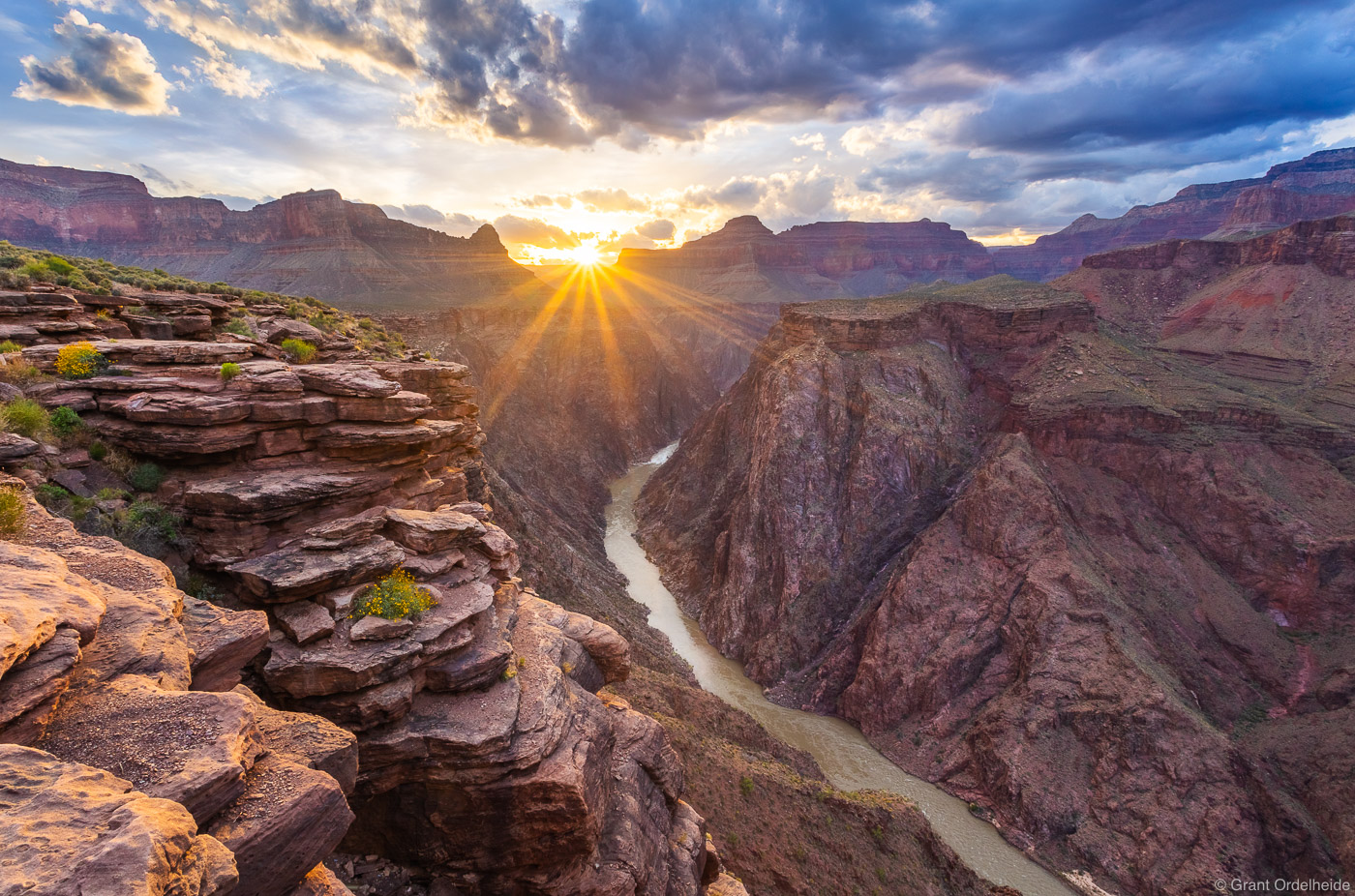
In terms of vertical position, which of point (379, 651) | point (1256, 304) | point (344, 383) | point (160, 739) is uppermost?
point (1256, 304)

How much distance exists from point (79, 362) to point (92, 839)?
14.1 m

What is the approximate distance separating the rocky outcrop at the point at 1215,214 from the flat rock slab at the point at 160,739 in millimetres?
123824

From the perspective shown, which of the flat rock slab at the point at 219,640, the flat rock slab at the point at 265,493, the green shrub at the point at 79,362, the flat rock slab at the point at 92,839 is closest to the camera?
the flat rock slab at the point at 92,839

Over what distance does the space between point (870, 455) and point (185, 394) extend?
4336 centimetres

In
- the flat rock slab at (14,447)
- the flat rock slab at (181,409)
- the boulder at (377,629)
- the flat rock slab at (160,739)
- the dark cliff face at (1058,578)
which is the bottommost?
the dark cliff face at (1058,578)

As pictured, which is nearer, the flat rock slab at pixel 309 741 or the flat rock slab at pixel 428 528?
the flat rock slab at pixel 309 741

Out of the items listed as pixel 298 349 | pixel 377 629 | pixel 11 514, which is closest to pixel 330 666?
pixel 377 629

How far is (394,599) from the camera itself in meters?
11.8

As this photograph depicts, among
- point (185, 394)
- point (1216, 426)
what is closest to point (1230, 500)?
point (1216, 426)

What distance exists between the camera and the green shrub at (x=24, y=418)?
1109 cm

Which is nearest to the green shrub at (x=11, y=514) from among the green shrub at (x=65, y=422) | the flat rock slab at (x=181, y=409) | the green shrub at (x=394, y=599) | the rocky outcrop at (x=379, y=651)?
the rocky outcrop at (x=379, y=651)

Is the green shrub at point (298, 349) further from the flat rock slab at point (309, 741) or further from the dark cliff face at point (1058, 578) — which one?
the dark cliff face at point (1058, 578)

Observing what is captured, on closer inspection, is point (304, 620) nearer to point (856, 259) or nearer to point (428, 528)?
point (428, 528)

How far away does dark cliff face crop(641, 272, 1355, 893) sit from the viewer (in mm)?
26859
